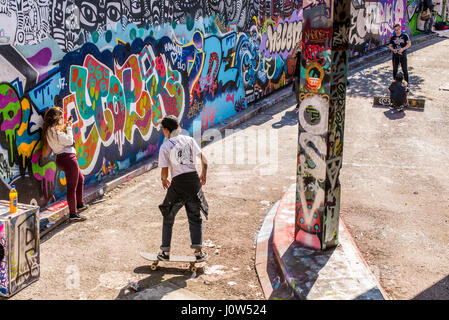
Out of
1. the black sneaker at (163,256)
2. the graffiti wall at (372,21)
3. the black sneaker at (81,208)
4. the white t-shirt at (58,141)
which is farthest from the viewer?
the graffiti wall at (372,21)

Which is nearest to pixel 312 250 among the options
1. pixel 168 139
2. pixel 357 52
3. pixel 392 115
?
pixel 168 139

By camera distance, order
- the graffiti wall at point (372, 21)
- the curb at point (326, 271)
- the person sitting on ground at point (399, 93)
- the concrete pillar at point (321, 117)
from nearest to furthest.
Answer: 1. the curb at point (326, 271)
2. the concrete pillar at point (321, 117)
3. the person sitting on ground at point (399, 93)
4. the graffiti wall at point (372, 21)

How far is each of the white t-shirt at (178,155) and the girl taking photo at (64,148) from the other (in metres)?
2.13

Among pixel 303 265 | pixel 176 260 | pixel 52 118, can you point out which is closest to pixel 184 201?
pixel 176 260

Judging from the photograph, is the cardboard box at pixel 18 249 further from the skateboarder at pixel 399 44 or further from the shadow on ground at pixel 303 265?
the skateboarder at pixel 399 44

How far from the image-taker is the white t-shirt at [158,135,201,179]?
6.19 metres

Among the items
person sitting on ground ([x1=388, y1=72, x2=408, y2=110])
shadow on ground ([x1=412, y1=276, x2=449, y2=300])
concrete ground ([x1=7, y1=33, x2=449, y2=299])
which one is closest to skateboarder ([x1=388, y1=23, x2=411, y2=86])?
person sitting on ground ([x1=388, y1=72, x2=408, y2=110])

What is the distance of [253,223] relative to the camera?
26.5 ft

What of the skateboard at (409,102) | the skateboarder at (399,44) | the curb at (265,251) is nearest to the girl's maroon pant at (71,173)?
the curb at (265,251)

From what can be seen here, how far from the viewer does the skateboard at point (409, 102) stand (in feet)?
47.4

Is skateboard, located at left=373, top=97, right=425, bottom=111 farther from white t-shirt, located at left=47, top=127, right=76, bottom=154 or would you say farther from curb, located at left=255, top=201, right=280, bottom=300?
white t-shirt, located at left=47, top=127, right=76, bottom=154

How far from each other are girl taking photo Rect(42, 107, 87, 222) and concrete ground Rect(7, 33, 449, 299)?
0.43 m

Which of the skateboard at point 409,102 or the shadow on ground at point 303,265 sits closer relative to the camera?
the shadow on ground at point 303,265

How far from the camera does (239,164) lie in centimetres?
1073
